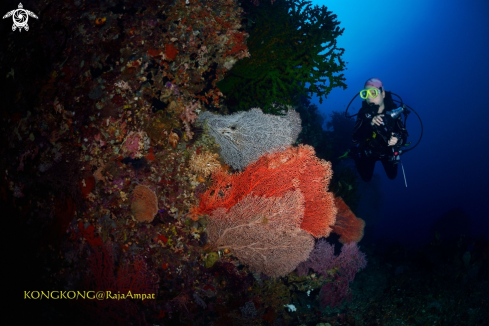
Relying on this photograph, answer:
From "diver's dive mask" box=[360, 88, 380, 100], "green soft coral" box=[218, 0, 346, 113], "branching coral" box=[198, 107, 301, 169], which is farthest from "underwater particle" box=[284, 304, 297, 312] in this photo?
"diver's dive mask" box=[360, 88, 380, 100]

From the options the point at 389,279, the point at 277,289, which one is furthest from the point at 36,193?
the point at 389,279

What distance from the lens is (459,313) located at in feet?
18.9

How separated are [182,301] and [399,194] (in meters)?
73.5

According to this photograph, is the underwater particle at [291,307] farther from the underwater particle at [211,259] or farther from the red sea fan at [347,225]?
the underwater particle at [211,259]

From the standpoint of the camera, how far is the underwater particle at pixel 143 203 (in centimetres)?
301

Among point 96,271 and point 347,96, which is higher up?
point 347,96

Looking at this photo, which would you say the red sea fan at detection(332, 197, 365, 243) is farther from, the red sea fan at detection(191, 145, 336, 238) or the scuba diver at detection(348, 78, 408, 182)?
the red sea fan at detection(191, 145, 336, 238)

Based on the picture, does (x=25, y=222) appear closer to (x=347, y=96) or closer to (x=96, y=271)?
(x=96, y=271)

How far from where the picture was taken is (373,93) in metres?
5.98

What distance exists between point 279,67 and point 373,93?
3.68 metres

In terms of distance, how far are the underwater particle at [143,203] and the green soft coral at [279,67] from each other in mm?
2080

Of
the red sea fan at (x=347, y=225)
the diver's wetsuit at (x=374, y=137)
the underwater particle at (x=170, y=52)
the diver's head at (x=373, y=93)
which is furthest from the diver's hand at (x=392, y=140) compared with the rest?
the underwater particle at (x=170, y=52)

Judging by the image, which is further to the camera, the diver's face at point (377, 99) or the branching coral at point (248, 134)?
the diver's face at point (377, 99)

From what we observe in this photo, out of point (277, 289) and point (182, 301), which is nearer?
point (182, 301)
